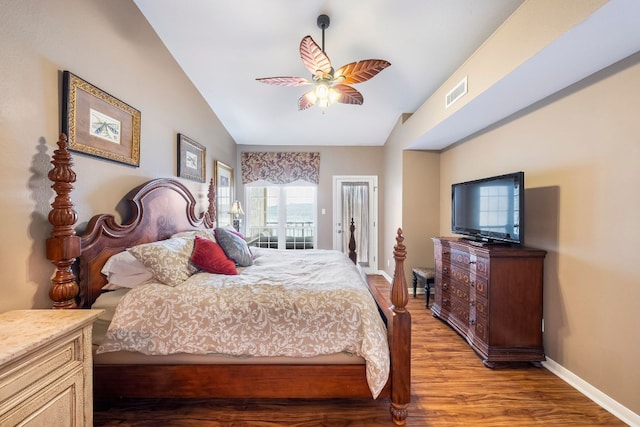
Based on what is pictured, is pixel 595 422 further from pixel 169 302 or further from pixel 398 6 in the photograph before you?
pixel 398 6

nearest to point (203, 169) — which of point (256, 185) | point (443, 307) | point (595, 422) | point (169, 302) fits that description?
point (256, 185)

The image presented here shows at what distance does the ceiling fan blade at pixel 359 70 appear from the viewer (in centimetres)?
206

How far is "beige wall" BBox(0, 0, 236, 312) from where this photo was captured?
1.40 meters

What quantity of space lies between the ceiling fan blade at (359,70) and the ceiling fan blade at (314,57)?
0.12m

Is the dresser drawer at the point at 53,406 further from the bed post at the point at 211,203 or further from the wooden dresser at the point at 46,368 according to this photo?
the bed post at the point at 211,203

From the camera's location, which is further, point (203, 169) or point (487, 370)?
point (203, 169)

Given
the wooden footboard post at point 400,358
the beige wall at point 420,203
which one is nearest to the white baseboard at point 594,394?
the wooden footboard post at point 400,358

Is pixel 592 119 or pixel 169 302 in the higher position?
pixel 592 119

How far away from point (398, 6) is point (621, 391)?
10.3 feet

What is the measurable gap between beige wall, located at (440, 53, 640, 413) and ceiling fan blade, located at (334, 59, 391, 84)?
1.49m

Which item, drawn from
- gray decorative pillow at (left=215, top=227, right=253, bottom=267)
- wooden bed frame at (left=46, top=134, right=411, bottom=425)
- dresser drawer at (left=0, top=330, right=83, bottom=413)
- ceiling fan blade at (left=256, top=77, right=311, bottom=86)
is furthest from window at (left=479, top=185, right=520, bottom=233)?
dresser drawer at (left=0, top=330, right=83, bottom=413)

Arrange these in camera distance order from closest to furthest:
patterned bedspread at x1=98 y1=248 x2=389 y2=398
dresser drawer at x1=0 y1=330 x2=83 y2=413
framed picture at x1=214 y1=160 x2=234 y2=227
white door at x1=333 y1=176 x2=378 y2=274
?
dresser drawer at x1=0 y1=330 x2=83 y2=413
patterned bedspread at x1=98 y1=248 x2=389 y2=398
framed picture at x1=214 y1=160 x2=234 y2=227
white door at x1=333 y1=176 x2=378 y2=274

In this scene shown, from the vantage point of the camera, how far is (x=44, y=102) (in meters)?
1.58

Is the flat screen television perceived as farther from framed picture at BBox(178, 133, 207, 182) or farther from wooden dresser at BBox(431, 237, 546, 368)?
framed picture at BBox(178, 133, 207, 182)
